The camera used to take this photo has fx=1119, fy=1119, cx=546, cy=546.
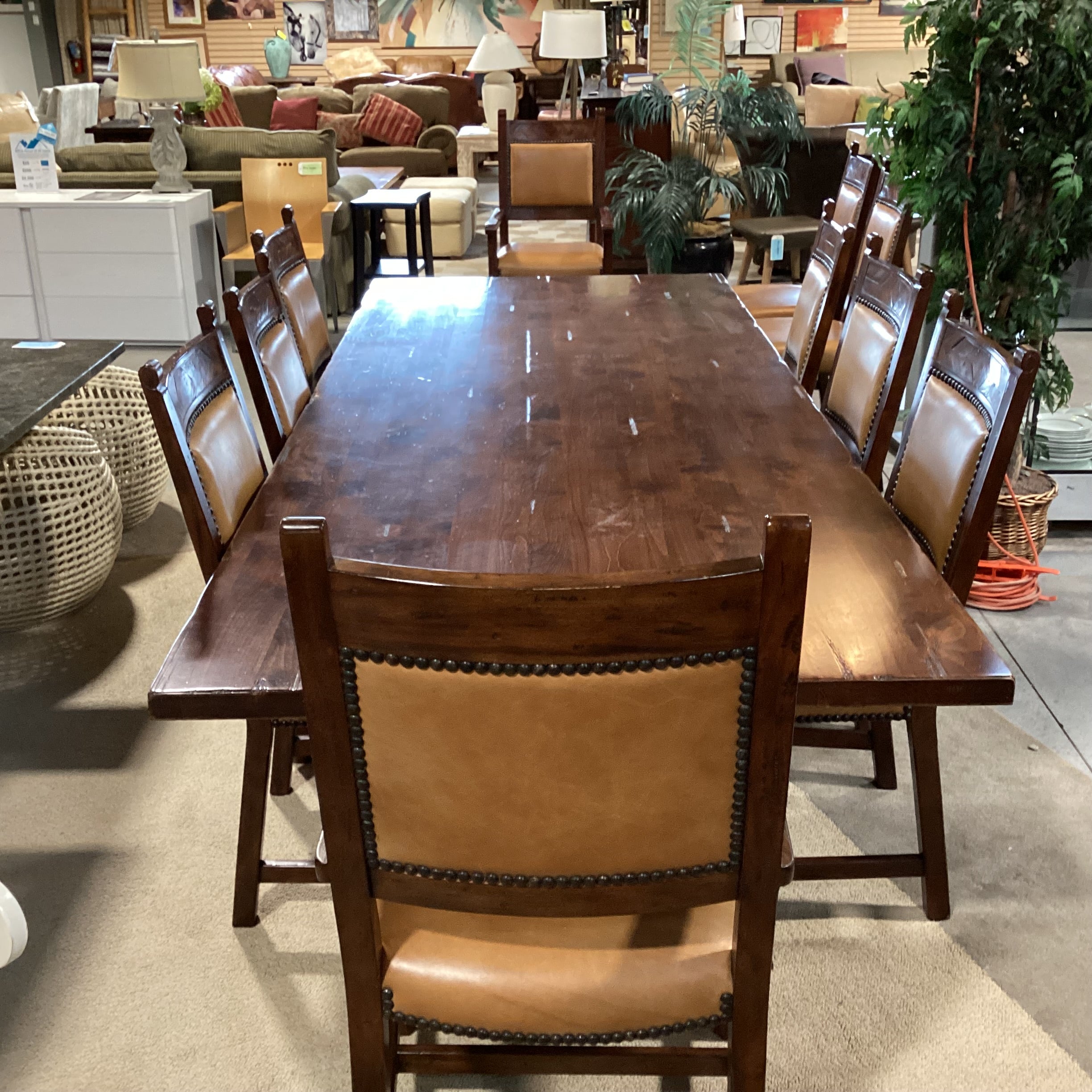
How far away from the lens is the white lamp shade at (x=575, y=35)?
5613 millimetres

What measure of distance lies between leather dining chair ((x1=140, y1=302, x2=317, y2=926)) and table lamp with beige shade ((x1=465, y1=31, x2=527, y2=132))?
359cm

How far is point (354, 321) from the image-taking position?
2633 millimetres

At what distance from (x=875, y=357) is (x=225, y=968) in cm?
149

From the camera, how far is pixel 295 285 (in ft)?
7.92

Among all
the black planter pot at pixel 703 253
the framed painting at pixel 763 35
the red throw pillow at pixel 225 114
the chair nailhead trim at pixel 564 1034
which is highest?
the framed painting at pixel 763 35

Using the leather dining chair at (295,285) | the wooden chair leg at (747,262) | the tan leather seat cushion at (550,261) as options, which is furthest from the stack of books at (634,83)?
the leather dining chair at (295,285)

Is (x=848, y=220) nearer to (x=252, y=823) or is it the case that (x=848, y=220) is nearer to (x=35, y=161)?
(x=252, y=823)

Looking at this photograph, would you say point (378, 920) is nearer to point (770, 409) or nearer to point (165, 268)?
point (770, 409)

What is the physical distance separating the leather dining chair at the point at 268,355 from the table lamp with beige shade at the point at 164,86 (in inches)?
125

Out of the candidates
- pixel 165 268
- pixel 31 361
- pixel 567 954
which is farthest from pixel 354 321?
pixel 165 268

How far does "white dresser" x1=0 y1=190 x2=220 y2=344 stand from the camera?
482 cm

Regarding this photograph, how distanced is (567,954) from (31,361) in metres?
2.14

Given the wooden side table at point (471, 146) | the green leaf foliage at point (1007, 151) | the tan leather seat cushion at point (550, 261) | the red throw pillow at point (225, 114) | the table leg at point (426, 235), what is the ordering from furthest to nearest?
the red throw pillow at point (225, 114), the wooden side table at point (471, 146), the table leg at point (426, 235), the tan leather seat cushion at point (550, 261), the green leaf foliage at point (1007, 151)

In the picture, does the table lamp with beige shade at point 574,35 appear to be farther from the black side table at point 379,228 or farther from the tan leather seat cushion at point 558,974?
the tan leather seat cushion at point 558,974
